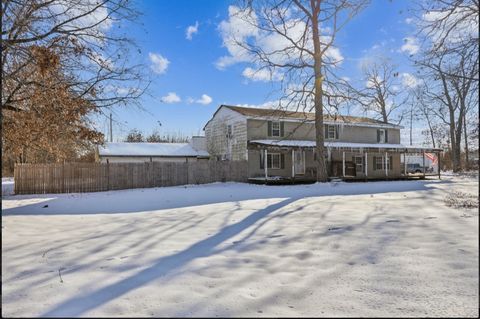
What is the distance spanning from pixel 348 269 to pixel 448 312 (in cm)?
125

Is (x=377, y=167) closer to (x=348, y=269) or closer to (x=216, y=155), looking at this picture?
(x=216, y=155)

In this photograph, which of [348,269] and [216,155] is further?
[216,155]

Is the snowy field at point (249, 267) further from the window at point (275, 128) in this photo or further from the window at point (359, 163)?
the window at point (359, 163)

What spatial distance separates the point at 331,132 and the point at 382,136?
20.7 ft

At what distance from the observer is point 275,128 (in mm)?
25500

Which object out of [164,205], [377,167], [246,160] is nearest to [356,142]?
[377,167]

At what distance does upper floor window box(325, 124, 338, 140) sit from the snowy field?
64.9 feet

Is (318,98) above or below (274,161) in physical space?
above

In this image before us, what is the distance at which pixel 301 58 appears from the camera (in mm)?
20234

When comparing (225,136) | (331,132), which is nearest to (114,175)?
(225,136)

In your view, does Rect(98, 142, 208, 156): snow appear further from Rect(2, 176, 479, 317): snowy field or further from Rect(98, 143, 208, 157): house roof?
Rect(2, 176, 479, 317): snowy field

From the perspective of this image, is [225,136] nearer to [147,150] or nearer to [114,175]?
[147,150]

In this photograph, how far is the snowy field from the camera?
3023 millimetres

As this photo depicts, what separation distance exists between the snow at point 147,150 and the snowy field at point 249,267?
21942 mm
